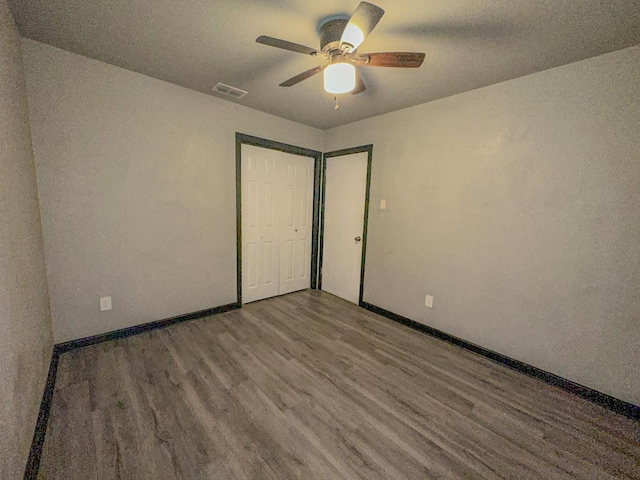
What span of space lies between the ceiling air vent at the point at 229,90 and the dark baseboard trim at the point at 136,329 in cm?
235

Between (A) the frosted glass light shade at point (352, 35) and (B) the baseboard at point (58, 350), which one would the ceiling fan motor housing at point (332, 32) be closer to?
(A) the frosted glass light shade at point (352, 35)

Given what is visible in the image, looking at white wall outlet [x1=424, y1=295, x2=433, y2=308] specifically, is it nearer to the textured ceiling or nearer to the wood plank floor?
the wood plank floor

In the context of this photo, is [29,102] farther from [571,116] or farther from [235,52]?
[571,116]

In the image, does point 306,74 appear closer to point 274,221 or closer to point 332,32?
point 332,32

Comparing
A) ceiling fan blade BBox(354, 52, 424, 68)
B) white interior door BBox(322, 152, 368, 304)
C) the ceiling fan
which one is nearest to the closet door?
white interior door BBox(322, 152, 368, 304)

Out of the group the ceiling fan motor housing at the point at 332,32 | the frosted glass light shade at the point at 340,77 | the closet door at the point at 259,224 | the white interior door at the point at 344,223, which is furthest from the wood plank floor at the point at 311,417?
the ceiling fan motor housing at the point at 332,32

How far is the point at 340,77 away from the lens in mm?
1487

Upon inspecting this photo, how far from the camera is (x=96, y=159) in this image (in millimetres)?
2084

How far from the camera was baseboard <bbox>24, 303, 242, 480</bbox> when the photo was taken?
1.22 m

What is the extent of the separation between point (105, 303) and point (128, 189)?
1.05 meters

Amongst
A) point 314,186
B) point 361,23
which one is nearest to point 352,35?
point 361,23

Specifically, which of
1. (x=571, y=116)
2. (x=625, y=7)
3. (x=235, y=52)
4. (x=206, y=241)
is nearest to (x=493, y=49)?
(x=625, y=7)

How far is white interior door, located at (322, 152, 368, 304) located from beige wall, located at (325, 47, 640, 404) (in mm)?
562

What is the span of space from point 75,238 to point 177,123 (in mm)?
1356
